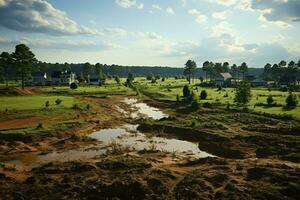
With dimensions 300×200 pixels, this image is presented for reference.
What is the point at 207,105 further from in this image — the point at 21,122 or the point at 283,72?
the point at 283,72

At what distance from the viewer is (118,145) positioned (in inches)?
1446

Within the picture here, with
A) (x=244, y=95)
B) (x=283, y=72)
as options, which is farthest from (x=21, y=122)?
(x=283, y=72)

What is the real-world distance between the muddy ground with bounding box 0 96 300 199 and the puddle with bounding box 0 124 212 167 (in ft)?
5.03

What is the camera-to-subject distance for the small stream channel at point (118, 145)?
3256cm

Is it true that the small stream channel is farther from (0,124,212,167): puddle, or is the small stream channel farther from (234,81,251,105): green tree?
(234,81,251,105): green tree

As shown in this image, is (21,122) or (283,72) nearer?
(21,122)

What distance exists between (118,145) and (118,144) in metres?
0.44

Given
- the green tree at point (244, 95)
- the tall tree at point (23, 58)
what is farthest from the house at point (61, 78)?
the green tree at point (244, 95)

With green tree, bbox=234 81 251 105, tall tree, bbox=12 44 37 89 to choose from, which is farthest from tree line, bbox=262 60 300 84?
tall tree, bbox=12 44 37 89

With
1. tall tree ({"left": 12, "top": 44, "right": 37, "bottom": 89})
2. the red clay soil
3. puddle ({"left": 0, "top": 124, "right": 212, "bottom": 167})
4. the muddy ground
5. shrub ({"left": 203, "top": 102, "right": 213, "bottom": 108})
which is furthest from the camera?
tall tree ({"left": 12, "top": 44, "right": 37, "bottom": 89})

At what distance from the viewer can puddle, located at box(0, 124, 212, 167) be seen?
32.5m

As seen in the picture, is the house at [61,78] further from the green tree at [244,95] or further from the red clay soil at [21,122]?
the red clay soil at [21,122]

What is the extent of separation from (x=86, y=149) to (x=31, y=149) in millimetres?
5727

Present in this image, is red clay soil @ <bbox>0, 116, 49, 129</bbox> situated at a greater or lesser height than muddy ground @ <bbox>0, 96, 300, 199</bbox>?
greater
